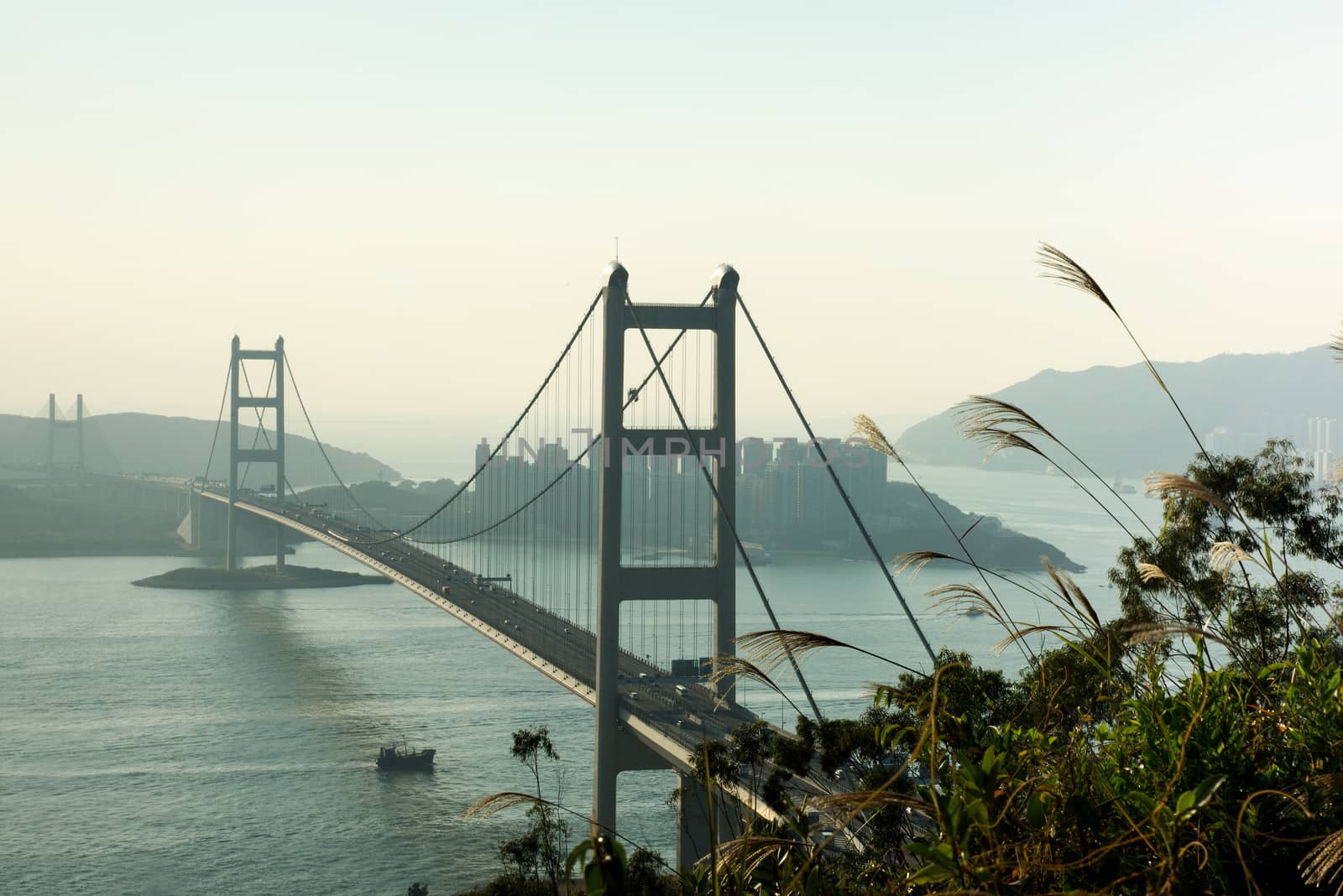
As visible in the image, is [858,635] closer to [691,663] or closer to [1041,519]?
[691,663]

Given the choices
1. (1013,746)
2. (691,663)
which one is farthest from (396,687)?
(1013,746)

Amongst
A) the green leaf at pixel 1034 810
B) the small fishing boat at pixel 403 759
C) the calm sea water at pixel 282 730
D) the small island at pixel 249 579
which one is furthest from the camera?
the small island at pixel 249 579

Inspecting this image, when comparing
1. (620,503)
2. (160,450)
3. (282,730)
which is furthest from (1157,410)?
(620,503)

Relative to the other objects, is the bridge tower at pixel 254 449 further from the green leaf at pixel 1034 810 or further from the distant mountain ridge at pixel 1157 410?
the distant mountain ridge at pixel 1157 410

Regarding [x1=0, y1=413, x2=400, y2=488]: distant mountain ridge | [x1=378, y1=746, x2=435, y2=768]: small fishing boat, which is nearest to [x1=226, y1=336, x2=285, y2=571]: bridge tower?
[x1=378, y1=746, x2=435, y2=768]: small fishing boat

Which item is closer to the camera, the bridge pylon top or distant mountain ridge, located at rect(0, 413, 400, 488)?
the bridge pylon top

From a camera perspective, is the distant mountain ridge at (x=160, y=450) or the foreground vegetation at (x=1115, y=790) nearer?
the foreground vegetation at (x=1115, y=790)

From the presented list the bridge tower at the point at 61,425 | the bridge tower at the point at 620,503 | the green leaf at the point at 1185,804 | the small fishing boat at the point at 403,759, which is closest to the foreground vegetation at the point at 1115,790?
the green leaf at the point at 1185,804

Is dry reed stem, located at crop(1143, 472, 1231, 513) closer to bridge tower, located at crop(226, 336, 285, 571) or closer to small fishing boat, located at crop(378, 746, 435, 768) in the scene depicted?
small fishing boat, located at crop(378, 746, 435, 768)
